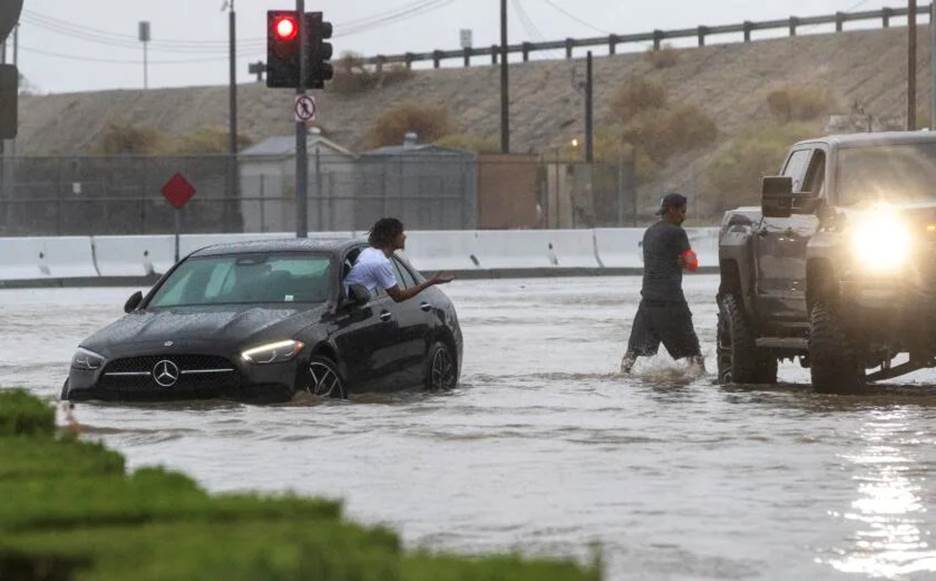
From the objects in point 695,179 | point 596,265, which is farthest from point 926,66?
point 596,265

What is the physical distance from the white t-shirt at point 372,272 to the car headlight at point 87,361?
6.79ft

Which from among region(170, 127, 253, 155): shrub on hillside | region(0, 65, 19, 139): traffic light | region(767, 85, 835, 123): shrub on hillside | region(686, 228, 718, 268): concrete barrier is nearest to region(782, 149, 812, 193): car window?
region(0, 65, 19, 139): traffic light

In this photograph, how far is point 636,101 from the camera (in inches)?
5330

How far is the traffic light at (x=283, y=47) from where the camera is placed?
99.3ft

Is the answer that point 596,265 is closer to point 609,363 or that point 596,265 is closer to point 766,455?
point 609,363

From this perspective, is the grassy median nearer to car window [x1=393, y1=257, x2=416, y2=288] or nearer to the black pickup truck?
the black pickup truck

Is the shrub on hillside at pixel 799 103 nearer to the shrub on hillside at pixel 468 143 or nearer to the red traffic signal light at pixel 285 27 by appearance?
the shrub on hillside at pixel 468 143

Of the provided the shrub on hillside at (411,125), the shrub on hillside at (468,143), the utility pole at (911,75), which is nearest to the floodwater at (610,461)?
the utility pole at (911,75)

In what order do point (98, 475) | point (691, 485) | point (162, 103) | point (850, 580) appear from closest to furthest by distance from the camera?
point (98, 475)
point (850, 580)
point (691, 485)
point (162, 103)

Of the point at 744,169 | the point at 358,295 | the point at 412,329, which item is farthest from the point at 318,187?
the point at 744,169

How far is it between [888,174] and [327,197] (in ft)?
136

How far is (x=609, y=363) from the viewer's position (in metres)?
23.0

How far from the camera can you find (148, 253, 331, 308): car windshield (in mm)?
17531

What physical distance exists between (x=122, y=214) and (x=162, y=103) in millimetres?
99423
